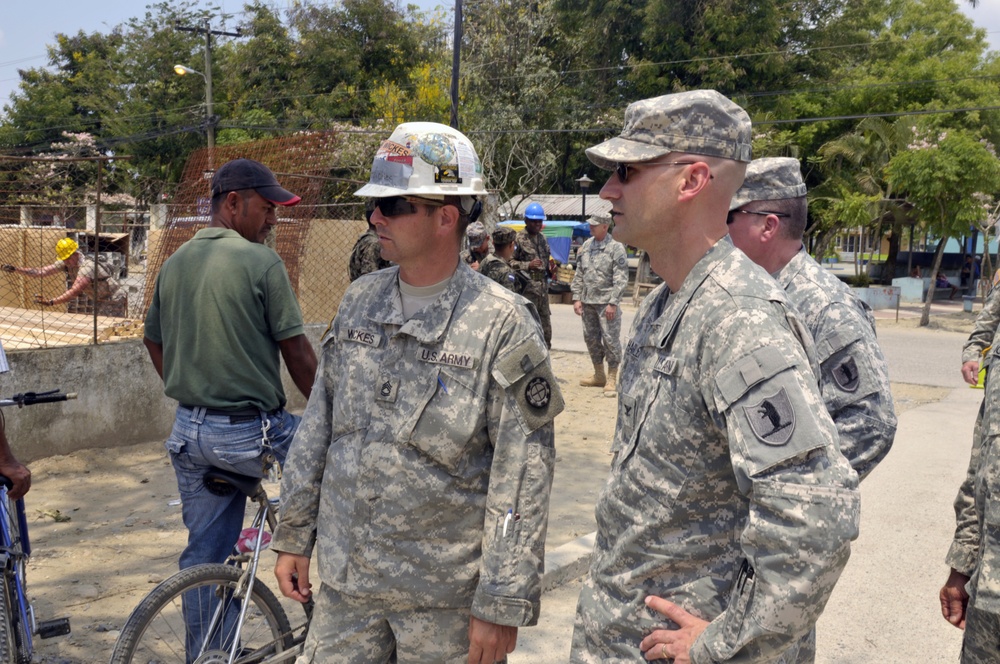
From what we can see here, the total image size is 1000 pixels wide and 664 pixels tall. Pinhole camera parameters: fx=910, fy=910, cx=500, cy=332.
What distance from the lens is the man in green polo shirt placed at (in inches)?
130

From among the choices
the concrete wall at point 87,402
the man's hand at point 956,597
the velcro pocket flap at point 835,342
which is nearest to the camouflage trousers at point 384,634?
the velcro pocket flap at point 835,342

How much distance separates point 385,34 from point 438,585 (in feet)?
117

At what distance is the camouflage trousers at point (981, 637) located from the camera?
93.8 inches

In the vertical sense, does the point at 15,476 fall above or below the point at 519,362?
below

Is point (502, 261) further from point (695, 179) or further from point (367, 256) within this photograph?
point (695, 179)

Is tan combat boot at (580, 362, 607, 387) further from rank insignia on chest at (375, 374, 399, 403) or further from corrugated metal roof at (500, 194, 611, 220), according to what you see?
corrugated metal roof at (500, 194, 611, 220)

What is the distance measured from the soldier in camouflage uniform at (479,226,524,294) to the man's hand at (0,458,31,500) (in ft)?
18.7

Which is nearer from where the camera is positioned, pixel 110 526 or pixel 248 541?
pixel 248 541

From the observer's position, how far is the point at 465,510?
242 centimetres

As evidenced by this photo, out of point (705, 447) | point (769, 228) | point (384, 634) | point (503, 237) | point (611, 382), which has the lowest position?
point (611, 382)

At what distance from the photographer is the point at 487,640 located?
2309 mm

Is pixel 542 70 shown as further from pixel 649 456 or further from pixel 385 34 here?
pixel 649 456

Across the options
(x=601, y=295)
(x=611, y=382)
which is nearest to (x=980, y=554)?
→ (x=601, y=295)

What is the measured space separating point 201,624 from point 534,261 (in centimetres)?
750
